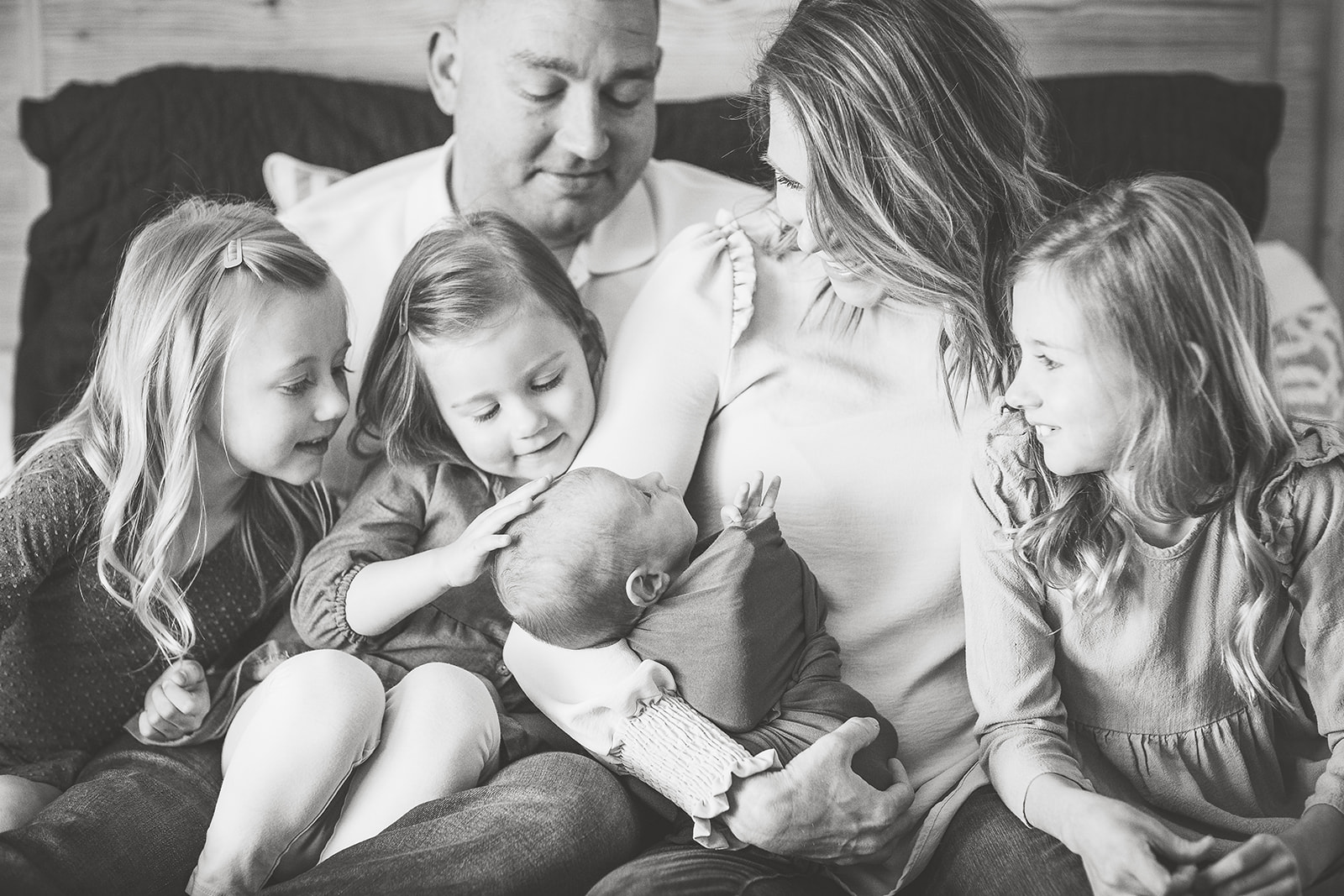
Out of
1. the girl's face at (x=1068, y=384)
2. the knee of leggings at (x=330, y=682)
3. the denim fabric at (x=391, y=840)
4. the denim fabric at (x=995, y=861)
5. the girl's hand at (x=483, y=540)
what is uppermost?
the girl's face at (x=1068, y=384)

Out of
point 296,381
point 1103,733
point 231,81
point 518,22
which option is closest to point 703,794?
point 1103,733

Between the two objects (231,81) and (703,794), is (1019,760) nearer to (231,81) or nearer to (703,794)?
(703,794)

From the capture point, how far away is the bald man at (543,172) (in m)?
1.59

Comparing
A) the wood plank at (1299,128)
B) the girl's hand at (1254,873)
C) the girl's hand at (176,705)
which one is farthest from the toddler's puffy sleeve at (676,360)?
the wood plank at (1299,128)

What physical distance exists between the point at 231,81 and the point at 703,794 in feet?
4.85

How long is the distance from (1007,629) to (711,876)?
0.39m

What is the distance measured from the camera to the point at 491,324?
1.39 metres

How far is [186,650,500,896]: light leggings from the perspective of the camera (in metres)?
1.21

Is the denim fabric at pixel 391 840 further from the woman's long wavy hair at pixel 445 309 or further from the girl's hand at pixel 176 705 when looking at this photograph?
the woman's long wavy hair at pixel 445 309

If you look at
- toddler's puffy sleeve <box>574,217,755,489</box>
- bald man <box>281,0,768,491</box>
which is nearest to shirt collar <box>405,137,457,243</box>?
bald man <box>281,0,768,491</box>

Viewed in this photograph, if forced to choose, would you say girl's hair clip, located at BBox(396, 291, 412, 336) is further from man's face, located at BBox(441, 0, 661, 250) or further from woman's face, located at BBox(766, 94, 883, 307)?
woman's face, located at BBox(766, 94, 883, 307)

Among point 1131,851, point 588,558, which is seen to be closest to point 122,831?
point 588,558

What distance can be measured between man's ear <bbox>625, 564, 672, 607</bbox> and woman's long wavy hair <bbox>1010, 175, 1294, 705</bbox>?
490 mm

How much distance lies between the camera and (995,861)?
3.79 feet
